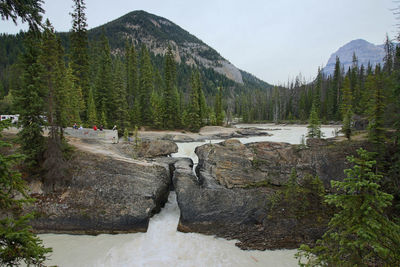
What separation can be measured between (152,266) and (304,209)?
9.91 metres

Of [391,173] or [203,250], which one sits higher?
[391,173]

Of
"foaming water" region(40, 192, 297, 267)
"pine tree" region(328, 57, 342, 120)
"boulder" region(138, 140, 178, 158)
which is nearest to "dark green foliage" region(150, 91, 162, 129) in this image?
"boulder" region(138, 140, 178, 158)

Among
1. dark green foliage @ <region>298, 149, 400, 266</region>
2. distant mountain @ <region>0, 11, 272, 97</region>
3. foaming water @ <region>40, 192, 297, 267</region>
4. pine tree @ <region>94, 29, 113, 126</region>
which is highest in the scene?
distant mountain @ <region>0, 11, 272, 97</region>

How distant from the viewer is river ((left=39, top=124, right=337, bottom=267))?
34.4 feet

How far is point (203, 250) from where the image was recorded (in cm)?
1141

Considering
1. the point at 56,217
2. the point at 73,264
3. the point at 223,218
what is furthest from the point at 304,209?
the point at 56,217

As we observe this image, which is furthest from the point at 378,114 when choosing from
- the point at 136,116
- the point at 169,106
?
the point at 136,116

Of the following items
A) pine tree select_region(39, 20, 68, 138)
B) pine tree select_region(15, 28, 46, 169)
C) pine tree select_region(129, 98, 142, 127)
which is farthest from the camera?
pine tree select_region(129, 98, 142, 127)

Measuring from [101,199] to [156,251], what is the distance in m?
5.45

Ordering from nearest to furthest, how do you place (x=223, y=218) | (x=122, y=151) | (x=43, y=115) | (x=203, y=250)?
(x=203, y=250) → (x=223, y=218) → (x=43, y=115) → (x=122, y=151)

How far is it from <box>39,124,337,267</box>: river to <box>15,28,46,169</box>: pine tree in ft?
20.4

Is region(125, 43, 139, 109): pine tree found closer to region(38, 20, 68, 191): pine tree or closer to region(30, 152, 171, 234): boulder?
region(38, 20, 68, 191): pine tree

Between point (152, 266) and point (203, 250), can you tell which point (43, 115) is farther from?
point (203, 250)

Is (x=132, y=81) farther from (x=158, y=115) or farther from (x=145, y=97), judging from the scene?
(x=158, y=115)
